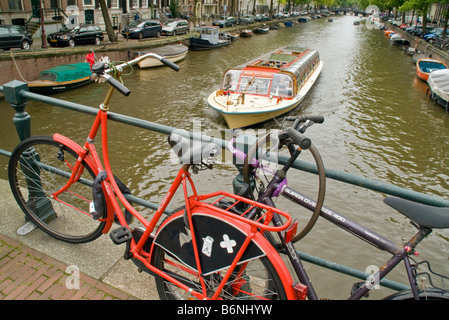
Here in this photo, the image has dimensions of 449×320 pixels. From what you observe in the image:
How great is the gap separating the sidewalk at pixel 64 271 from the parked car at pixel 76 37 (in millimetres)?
22040

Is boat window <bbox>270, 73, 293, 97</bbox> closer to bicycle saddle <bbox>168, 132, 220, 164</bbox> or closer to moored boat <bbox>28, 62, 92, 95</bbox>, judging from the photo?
moored boat <bbox>28, 62, 92, 95</bbox>

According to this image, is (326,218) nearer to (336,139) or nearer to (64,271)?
(64,271)

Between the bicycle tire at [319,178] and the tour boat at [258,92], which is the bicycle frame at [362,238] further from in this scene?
the tour boat at [258,92]

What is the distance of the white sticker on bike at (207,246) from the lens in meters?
2.22

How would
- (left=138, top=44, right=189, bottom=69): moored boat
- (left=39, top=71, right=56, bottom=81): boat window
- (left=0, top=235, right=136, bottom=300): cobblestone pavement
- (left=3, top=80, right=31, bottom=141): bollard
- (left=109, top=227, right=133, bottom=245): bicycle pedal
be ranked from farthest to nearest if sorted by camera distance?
(left=138, top=44, right=189, bottom=69): moored boat, (left=39, top=71, right=56, bottom=81): boat window, (left=3, top=80, right=31, bottom=141): bollard, (left=0, top=235, right=136, bottom=300): cobblestone pavement, (left=109, top=227, right=133, bottom=245): bicycle pedal

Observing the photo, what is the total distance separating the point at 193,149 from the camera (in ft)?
7.06

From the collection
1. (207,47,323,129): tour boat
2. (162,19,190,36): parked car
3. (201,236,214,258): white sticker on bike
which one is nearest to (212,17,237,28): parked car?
(162,19,190,36): parked car

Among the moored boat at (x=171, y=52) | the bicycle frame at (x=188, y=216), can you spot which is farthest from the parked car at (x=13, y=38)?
the bicycle frame at (x=188, y=216)

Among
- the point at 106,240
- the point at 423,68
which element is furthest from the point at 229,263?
the point at 423,68

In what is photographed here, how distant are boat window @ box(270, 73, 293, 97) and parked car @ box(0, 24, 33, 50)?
544 inches

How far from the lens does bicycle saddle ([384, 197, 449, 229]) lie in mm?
1861

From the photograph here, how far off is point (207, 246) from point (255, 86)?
46.0 feet

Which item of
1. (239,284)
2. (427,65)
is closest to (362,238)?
(239,284)
